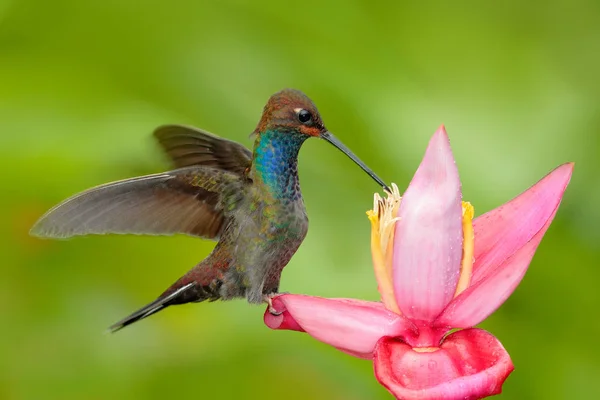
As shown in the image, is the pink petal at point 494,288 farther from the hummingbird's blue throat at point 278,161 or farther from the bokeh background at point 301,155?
the bokeh background at point 301,155

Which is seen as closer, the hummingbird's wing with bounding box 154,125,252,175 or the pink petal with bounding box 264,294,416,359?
the pink petal with bounding box 264,294,416,359

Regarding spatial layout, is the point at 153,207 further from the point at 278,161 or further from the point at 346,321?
the point at 346,321

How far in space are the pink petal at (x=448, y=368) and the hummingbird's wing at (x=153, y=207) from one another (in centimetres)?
25

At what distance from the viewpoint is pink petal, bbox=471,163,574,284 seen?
0.82 metres

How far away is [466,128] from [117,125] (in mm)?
781

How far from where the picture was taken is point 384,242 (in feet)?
2.89

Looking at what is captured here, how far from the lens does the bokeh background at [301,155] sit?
161cm

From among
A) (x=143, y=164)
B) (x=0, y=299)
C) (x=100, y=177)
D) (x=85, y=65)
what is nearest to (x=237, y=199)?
(x=143, y=164)

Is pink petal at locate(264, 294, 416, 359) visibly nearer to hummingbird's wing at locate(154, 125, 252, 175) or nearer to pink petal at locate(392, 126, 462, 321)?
pink petal at locate(392, 126, 462, 321)

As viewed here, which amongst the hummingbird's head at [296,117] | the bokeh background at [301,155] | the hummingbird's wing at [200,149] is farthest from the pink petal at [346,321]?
the bokeh background at [301,155]

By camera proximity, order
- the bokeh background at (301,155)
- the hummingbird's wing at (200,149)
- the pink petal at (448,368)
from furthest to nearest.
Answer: the bokeh background at (301,155)
the hummingbird's wing at (200,149)
the pink petal at (448,368)

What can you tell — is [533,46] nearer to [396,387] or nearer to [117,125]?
[117,125]

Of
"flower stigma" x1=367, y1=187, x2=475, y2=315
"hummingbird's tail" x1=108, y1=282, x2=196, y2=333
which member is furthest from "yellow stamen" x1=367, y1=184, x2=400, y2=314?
"hummingbird's tail" x1=108, y1=282, x2=196, y2=333

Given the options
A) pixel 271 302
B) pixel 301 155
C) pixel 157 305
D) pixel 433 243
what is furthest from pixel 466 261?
pixel 301 155
